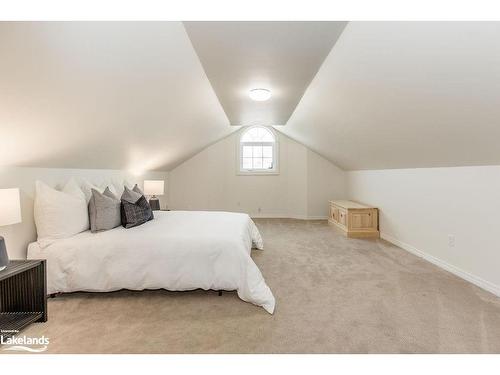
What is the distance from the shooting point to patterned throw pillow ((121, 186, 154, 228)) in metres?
2.64

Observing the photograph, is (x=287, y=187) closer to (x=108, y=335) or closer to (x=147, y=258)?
(x=147, y=258)

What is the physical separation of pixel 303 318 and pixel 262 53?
2.23 metres

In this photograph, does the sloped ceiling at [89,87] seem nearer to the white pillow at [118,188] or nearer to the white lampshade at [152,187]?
the white pillow at [118,188]

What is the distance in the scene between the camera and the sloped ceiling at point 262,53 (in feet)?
6.15

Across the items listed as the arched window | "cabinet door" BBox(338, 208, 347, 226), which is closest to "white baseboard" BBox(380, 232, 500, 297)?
"cabinet door" BBox(338, 208, 347, 226)

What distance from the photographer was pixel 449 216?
293cm

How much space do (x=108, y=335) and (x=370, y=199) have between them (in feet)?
15.2

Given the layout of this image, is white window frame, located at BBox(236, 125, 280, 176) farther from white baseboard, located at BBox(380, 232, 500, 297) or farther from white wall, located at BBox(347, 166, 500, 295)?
white baseboard, located at BBox(380, 232, 500, 297)

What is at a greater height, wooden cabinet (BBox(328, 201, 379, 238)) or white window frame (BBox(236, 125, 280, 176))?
white window frame (BBox(236, 125, 280, 176))

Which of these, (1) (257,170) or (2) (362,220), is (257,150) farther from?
(2) (362,220)

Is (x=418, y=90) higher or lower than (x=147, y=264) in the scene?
higher

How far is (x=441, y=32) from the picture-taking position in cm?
141

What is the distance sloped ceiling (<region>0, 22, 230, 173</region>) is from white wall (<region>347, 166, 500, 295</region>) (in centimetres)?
303

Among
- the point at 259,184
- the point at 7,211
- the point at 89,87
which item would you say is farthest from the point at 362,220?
the point at 7,211
